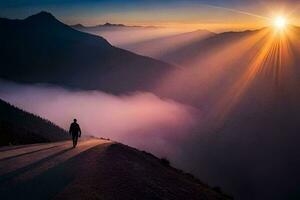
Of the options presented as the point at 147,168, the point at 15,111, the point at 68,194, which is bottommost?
the point at 68,194

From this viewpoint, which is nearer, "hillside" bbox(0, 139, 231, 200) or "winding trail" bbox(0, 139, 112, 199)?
"winding trail" bbox(0, 139, 112, 199)

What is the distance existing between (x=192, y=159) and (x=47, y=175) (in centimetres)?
17879

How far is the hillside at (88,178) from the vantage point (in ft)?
43.3

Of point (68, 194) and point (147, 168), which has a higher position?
point (147, 168)

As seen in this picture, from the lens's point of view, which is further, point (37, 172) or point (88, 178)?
point (37, 172)

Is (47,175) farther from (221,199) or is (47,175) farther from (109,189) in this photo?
(221,199)

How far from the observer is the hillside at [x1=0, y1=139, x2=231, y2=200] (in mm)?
13211

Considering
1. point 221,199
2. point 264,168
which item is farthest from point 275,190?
point 221,199

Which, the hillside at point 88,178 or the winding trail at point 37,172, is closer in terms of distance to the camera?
the winding trail at point 37,172

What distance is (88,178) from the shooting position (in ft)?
48.3

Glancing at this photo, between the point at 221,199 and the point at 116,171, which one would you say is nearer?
the point at 116,171

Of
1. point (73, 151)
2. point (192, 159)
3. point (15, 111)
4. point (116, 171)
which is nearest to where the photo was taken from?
point (116, 171)

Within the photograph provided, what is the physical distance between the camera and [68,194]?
42.0ft

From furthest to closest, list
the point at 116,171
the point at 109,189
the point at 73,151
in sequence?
the point at 73,151 → the point at 116,171 → the point at 109,189
